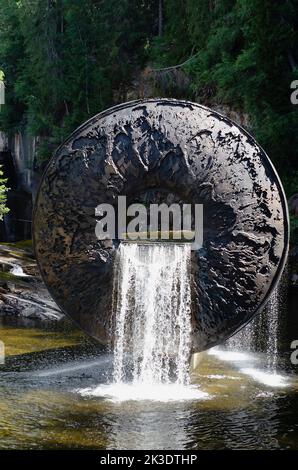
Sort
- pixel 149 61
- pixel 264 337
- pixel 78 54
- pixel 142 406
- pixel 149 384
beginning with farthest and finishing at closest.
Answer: pixel 78 54, pixel 149 61, pixel 264 337, pixel 149 384, pixel 142 406

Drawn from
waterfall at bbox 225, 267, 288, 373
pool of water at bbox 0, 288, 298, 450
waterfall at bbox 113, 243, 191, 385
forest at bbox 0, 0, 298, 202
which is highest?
forest at bbox 0, 0, 298, 202

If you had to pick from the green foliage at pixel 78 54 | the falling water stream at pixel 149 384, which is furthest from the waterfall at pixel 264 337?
the green foliage at pixel 78 54

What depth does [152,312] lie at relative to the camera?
7.93 meters

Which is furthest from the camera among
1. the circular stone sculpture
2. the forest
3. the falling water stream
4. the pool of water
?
the forest

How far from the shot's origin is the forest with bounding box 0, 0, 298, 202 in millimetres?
18078

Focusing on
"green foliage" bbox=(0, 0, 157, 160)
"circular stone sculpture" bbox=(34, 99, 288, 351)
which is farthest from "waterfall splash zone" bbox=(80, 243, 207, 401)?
"green foliage" bbox=(0, 0, 157, 160)

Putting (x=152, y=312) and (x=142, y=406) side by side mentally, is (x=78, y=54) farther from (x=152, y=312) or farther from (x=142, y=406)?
(x=142, y=406)

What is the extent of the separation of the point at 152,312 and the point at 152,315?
0.03 meters

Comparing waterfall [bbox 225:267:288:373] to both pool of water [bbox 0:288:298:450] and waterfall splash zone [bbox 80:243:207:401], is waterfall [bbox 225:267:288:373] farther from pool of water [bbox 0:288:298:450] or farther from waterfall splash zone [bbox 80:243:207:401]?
waterfall splash zone [bbox 80:243:207:401]

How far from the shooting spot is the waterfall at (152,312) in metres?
7.74

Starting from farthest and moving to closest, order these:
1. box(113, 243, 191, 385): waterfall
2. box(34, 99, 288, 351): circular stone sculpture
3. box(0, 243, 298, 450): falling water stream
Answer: box(113, 243, 191, 385): waterfall
box(34, 99, 288, 351): circular stone sculpture
box(0, 243, 298, 450): falling water stream

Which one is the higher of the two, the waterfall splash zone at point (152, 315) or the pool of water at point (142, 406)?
the waterfall splash zone at point (152, 315)

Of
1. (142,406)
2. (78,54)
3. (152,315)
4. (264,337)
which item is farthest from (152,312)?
(78,54)

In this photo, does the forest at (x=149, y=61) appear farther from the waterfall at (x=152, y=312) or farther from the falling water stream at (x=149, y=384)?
the waterfall at (x=152, y=312)
